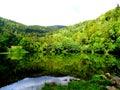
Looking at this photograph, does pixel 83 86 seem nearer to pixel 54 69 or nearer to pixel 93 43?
pixel 54 69

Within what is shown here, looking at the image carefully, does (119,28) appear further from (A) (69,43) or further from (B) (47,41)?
(B) (47,41)

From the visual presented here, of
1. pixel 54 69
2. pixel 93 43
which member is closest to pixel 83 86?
pixel 54 69

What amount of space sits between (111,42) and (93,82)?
4507 inches

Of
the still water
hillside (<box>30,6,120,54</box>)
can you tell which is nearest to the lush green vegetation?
the still water

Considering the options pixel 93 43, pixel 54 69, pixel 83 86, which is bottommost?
pixel 54 69

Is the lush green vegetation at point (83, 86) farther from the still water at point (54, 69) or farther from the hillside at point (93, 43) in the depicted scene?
the hillside at point (93, 43)

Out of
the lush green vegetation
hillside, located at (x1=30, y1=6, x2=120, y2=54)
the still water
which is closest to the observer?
the lush green vegetation

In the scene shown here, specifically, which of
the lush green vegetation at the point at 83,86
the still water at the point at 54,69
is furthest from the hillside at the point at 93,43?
the lush green vegetation at the point at 83,86

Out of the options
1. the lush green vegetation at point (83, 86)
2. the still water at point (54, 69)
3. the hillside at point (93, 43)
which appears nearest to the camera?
the lush green vegetation at point (83, 86)

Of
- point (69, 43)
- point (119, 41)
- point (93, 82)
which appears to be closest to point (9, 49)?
point (69, 43)

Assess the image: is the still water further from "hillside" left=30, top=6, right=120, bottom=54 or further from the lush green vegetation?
"hillside" left=30, top=6, right=120, bottom=54

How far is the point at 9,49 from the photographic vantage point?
508ft

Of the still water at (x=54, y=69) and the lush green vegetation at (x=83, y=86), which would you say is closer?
the lush green vegetation at (x=83, y=86)

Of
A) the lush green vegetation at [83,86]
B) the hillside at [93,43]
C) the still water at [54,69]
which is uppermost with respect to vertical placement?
the hillside at [93,43]
